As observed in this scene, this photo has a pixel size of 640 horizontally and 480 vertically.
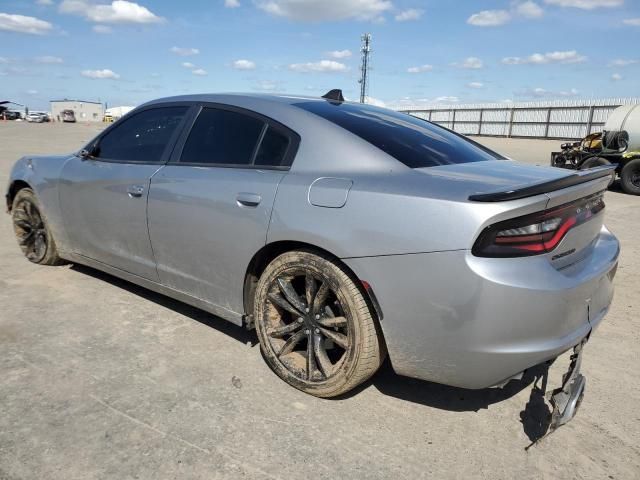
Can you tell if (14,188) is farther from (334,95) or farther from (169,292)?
(334,95)

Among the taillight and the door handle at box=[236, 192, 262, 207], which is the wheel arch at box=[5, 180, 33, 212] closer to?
the door handle at box=[236, 192, 262, 207]

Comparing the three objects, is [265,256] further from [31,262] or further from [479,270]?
[31,262]

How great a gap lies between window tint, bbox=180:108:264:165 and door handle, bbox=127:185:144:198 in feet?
1.16

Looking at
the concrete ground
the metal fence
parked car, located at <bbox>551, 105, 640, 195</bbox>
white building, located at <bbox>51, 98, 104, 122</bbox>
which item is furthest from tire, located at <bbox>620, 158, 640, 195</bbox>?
white building, located at <bbox>51, 98, 104, 122</bbox>

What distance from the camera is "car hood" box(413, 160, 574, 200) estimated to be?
2080mm

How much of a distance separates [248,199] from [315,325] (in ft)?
2.50

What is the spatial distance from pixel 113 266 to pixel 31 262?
154 cm

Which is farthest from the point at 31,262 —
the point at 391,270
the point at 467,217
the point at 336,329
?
the point at 467,217

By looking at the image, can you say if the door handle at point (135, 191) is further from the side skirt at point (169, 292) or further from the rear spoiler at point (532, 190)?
the rear spoiler at point (532, 190)

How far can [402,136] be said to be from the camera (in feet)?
9.26

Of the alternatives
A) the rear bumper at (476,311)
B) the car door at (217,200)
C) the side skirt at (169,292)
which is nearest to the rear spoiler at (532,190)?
the rear bumper at (476,311)

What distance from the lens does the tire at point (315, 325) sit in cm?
234

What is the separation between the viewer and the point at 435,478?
79.9 inches

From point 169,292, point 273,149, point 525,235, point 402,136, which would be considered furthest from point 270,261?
point 525,235
